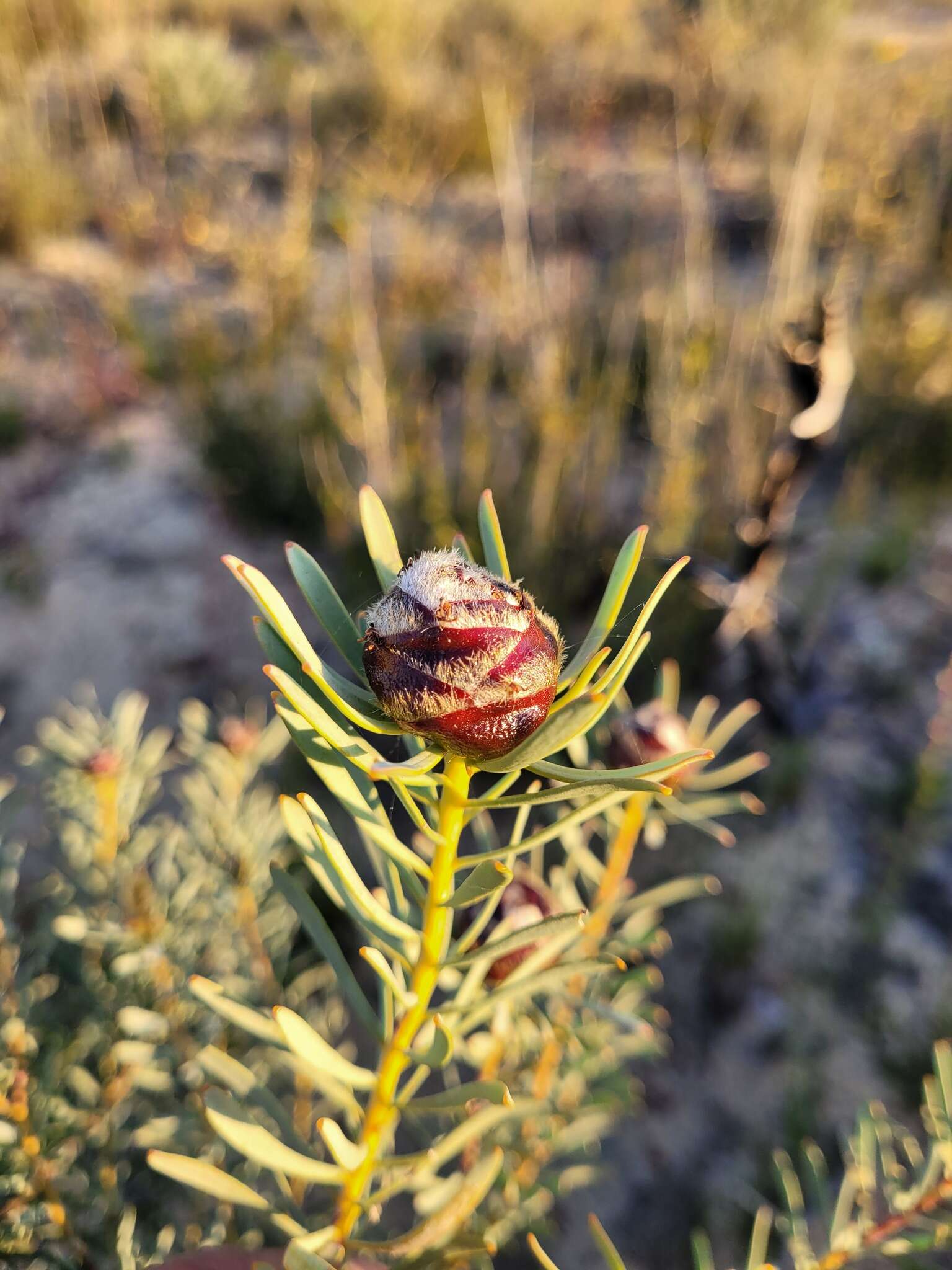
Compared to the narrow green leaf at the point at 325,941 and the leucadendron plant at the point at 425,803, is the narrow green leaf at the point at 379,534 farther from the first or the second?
the narrow green leaf at the point at 325,941

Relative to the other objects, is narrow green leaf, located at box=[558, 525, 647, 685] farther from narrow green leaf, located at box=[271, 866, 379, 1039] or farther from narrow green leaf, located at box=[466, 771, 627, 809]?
narrow green leaf, located at box=[271, 866, 379, 1039]

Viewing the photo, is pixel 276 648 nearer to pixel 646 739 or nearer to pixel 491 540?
pixel 491 540

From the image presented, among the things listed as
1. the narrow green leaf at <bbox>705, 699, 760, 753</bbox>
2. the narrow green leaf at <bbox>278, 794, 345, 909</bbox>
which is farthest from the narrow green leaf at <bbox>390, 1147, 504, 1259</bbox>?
the narrow green leaf at <bbox>705, 699, 760, 753</bbox>

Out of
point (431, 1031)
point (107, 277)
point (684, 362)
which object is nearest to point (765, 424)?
point (684, 362)

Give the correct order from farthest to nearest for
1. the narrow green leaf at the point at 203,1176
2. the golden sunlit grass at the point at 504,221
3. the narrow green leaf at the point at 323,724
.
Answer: the golden sunlit grass at the point at 504,221
the narrow green leaf at the point at 203,1176
the narrow green leaf at the point at 323,724

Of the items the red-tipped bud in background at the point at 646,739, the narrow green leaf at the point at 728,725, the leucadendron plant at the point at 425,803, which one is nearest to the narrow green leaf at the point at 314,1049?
the leucadendron plant at the point at 425,803

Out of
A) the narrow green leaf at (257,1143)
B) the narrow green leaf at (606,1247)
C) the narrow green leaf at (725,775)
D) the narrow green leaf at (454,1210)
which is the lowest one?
the narrow green leaf at (454,1210)
